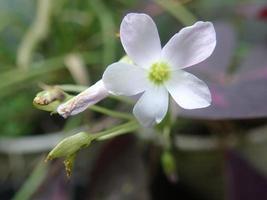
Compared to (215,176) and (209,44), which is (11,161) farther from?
(209,44)

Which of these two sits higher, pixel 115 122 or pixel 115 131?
pixel 115 131

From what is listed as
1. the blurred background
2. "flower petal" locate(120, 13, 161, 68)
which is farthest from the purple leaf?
"flower petal" locate(120, 13, 161, 68)

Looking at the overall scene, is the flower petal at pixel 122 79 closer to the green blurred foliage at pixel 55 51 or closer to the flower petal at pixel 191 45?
the flower petal at pixel 191 45

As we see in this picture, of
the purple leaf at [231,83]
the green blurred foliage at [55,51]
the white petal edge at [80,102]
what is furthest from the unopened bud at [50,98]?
the green blurred foliage at [55,51]

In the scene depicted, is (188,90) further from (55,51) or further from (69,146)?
(55,51)

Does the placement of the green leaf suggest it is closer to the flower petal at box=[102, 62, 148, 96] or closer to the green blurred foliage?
the flower petal at box=[102, 62, 148, 96]

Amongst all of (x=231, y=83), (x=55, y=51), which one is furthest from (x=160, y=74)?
(x=55, y=51)
